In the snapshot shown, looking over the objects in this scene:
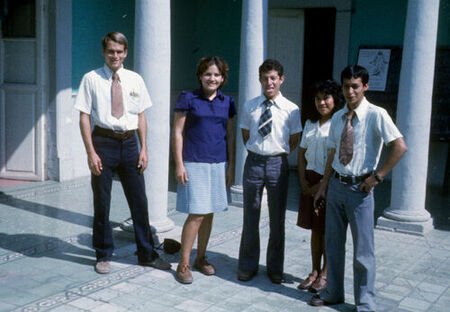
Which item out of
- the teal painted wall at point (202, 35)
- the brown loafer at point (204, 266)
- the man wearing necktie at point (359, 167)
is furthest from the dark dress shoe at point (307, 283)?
the teal painted wall at point (202, 35)

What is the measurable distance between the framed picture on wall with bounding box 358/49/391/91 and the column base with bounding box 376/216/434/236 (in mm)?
3320

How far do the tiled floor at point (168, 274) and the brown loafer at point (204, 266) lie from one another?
59mm

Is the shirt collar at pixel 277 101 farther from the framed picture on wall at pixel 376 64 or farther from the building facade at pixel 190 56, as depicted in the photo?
the framed picture on wall at pixel 376 64

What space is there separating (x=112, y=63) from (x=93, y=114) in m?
0.45

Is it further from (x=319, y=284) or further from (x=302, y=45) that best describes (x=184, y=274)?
(x=302, y=45)

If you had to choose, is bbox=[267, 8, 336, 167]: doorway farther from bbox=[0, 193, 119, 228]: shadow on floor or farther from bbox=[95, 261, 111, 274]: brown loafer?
bbox=[95, 261, 111, 274]: brown loafer

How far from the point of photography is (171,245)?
17.3 ft

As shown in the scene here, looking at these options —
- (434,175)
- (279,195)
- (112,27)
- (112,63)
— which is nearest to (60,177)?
(112,27)

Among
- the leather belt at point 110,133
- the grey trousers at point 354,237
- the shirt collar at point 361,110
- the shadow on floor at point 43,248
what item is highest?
the shirt collar at point 361,110

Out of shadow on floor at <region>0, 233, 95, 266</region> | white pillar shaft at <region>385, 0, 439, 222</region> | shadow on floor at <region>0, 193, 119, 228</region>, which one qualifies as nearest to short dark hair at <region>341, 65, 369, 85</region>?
white pillar shaft at <region>385, 0, 439, 222</region>

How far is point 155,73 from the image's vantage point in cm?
540

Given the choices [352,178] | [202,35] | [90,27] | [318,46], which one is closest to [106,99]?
[352,178]

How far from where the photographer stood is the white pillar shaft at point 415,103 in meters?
5.97

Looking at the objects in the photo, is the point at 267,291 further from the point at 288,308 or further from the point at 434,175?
the point at 434,175
